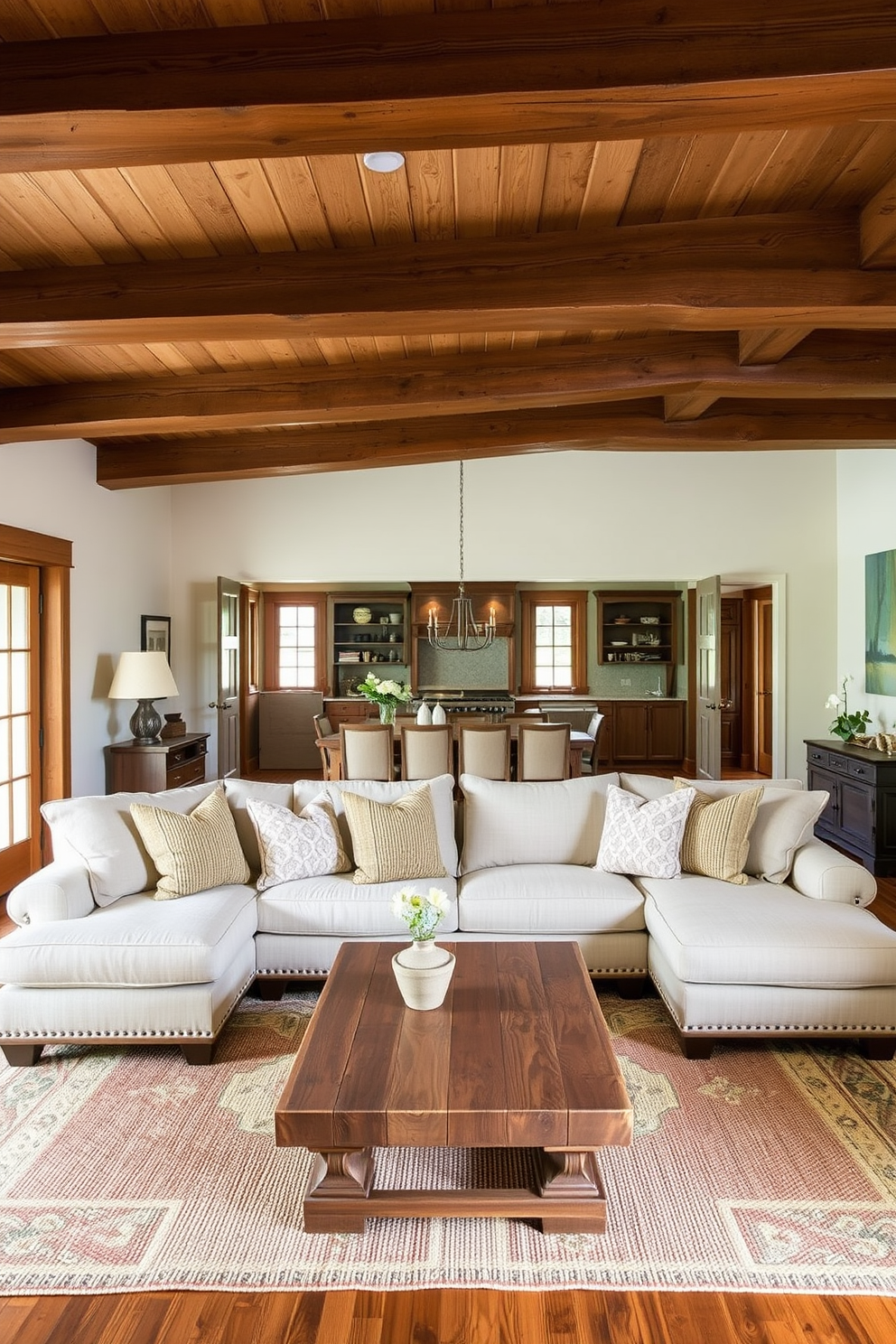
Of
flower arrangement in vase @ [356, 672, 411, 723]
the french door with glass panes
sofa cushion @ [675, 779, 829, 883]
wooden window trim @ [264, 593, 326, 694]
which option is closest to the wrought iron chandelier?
wooden window trim @ [264, 593, 326, 694]

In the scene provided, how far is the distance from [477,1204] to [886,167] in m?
3.33

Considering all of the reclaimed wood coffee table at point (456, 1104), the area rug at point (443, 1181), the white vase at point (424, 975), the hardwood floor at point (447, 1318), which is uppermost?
the white vase at point (424, 975)

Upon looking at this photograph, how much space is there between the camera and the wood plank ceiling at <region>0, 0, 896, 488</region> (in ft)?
6.45

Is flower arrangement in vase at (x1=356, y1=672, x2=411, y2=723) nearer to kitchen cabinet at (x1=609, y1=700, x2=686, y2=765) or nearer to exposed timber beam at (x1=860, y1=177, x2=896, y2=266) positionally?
exposed timber beam at (x1=860, y1=177, x2=896, y2=266)

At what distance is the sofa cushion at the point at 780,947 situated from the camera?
3021 millimetres

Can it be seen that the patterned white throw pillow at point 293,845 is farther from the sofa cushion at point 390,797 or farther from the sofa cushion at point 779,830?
the sofa cushion at point 779,830

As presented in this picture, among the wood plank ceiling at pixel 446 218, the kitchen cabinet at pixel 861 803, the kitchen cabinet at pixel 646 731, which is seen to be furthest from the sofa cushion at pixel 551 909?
the kitchen cabinet at pixel 646 731

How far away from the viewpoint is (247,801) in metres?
3.91

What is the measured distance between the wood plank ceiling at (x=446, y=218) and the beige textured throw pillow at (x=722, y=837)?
1.97 metres

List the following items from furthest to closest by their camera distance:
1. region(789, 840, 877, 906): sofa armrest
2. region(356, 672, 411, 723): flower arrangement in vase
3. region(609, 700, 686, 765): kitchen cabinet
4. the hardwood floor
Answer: region(609, 700, 686, 765): kitchen cabinet → region(356, 672, 411, 723): flower arrangement in vase → region(789, 840, 877, 906): sofa armrest → the hardwood floor

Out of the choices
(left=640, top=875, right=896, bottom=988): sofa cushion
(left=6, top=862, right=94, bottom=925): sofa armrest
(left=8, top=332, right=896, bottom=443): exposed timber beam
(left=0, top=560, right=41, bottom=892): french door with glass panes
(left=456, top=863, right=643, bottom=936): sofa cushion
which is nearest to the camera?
(left=640, top=875, right=896, bottom=988): sofa cushion

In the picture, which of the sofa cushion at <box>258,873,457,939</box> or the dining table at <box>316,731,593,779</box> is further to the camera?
the dining table at <box>316,731,593,779</box>

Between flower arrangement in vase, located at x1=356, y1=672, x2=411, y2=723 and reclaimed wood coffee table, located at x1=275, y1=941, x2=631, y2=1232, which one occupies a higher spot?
flower arrangement in vase, located at x1=356, y1=672, x2=411, y2=723

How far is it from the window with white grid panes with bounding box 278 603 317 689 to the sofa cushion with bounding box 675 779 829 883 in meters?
7.03
